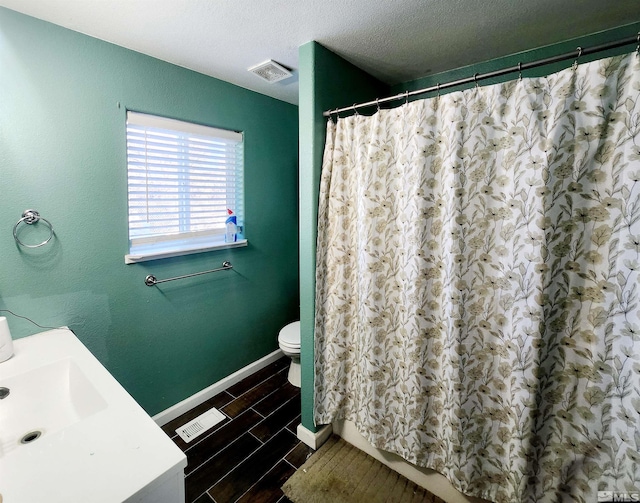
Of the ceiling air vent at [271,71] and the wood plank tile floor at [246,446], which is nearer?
the wood plank tile floor at [246,446]

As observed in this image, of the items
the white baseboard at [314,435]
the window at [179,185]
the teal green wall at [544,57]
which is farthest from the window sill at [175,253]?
the teal green wall at [544,57]

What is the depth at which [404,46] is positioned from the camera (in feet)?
5.34

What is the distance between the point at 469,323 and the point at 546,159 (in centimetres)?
70

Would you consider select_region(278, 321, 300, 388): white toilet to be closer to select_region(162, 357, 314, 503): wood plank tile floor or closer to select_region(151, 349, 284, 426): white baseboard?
select_region(162, 357, 314, 503): wood plank tile floor

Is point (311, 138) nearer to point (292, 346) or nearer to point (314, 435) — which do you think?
point (292, 346)

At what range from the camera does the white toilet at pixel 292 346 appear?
2164mm

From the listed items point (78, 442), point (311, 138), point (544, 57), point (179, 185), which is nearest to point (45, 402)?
point (78, 442)

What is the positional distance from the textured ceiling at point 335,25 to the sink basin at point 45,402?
1.52 meters

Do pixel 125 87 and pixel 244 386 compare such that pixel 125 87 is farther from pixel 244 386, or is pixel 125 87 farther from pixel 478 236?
pixel 244 386

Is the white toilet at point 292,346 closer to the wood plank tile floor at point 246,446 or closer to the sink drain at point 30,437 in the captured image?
the wood plank tile floor at point 246,446

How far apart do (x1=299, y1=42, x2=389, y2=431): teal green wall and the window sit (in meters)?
0.76

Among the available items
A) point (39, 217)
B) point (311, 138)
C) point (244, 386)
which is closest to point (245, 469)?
point (244, 386)

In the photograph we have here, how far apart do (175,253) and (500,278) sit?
5.86ft

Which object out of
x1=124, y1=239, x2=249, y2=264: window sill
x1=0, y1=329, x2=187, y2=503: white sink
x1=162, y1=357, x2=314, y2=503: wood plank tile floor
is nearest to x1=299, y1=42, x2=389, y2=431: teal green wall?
x1=162, y1=357, x2=314, y2=503: wood plank tile floor
